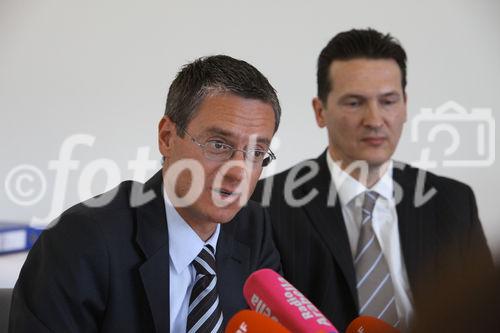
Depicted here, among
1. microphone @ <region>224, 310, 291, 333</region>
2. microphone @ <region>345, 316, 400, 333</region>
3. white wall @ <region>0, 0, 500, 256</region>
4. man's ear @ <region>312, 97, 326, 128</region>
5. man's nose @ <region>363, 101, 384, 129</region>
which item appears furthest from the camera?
white wall @ <region>0, 0, 500, 256</region>

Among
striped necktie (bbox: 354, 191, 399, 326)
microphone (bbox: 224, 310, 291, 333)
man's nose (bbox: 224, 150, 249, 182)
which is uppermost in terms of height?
man's nose (bbox: 224, 150, 249, 182)

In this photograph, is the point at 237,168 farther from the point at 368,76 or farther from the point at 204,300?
the point at 368,76

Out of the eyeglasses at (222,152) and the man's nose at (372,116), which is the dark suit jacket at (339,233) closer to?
the man's nose at (372,116)

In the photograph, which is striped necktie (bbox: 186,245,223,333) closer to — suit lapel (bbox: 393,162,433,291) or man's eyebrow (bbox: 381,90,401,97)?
suit lapel (bbox: 393,162,433,291)

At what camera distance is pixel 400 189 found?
4.87ft

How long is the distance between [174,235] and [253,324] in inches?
19.6

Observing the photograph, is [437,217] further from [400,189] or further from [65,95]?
[65,95]

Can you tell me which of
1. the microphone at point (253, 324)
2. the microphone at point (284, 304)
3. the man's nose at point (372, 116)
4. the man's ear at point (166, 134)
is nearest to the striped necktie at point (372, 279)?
the man's nose at point (372, 116)

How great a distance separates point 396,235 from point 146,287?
2.36 feet

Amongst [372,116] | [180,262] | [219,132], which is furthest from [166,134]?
[372,116]

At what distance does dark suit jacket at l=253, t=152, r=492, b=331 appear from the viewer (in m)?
1.34

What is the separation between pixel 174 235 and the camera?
39.9 inches

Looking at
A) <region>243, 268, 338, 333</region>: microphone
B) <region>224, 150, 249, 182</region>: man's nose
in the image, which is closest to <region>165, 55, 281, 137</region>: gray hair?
<region>224, 150, 249, 182</region>: man's nose

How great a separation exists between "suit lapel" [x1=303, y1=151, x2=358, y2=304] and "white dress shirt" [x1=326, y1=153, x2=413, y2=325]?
2cm
